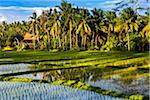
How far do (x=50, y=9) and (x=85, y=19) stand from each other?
1267cm

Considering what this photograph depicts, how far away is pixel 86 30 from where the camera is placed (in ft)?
235

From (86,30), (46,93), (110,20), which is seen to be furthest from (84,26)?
(46,93)

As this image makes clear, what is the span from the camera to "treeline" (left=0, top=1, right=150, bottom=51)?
66.4 meters

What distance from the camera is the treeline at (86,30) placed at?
6638 cm

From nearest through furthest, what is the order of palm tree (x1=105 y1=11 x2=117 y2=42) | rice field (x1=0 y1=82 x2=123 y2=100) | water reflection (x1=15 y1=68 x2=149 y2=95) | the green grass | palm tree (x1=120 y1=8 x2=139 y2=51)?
rice field (x1=0 y1=82 x2=123 y2=100)
water reflection (x1=15 y1=68 x2=149 y2=95)
the green grass
palm tree (x1=120 y1=8 x2=139 y2=51)
palm tree (x1=105 y1=11 x2=117 y2=42)

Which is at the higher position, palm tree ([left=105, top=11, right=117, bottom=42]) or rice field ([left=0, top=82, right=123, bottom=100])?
palm tree ([left=105, top=11, right=117, bottom=42])

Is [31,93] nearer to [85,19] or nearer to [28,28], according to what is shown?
[85,19]

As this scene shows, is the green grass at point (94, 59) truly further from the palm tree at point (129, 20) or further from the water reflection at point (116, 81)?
the palm tree at point (129, 20)

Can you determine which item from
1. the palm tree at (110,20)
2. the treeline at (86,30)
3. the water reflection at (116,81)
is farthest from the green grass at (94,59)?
the palm tree at (110,20)

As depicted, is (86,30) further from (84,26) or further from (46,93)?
(46,93)

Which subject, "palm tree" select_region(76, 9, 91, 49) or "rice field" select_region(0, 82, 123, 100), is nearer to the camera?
"rice field" select_region(0, 82, 123, 100)

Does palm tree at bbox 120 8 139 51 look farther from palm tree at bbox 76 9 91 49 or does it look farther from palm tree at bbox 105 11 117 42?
Answer: palm tree at bbox 76 9 91 49

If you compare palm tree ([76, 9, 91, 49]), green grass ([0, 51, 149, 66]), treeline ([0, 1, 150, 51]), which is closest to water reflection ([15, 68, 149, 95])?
green grass ([0, 51, 149, 66])

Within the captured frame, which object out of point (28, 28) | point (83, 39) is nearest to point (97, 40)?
point (83, 39)
